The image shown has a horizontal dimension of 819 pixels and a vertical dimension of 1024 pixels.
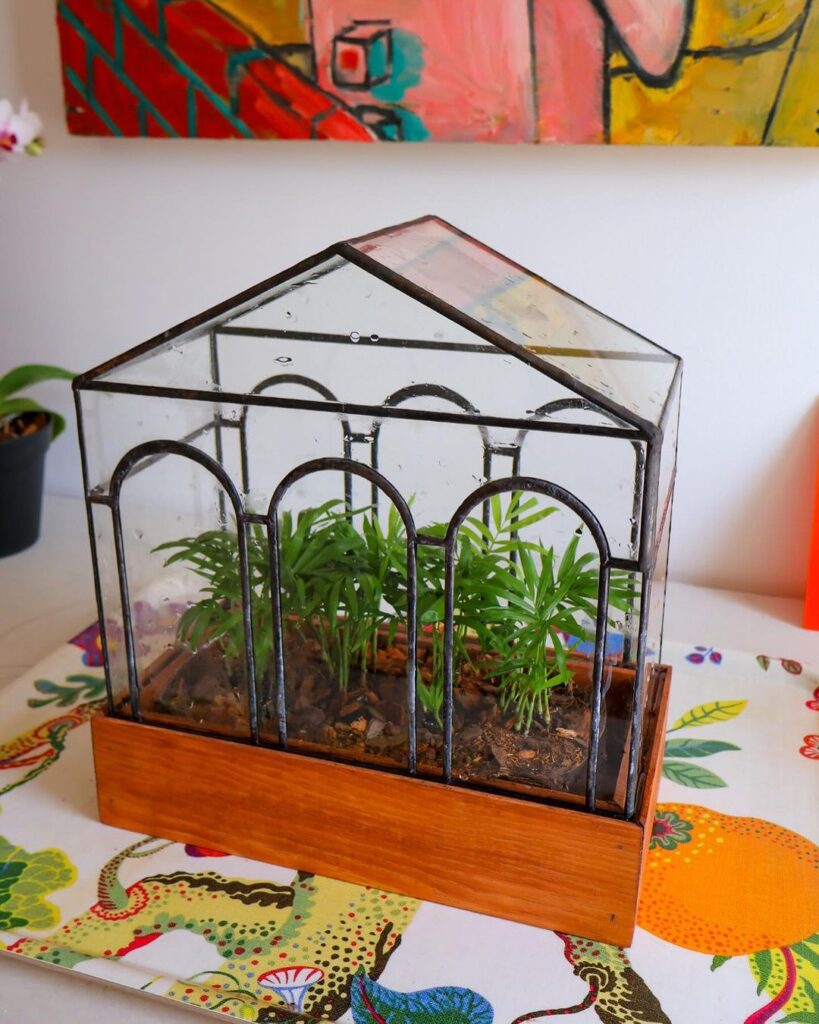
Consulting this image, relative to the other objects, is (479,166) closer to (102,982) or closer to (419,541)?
(419,541)

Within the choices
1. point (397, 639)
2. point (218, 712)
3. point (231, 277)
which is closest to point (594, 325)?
point (397, 639)

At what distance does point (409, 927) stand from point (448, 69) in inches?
36.4

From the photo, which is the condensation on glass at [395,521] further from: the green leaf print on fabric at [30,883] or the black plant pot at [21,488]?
the black plant pot at [21,488]

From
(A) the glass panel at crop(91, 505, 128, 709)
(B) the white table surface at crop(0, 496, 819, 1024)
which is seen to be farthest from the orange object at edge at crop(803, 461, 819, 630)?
(A) the glass panel at crop(91, 505, 128, 709)

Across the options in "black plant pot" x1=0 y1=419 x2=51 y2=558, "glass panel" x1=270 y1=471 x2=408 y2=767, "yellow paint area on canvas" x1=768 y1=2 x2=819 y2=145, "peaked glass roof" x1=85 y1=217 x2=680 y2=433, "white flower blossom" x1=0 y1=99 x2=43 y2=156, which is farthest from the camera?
"black plant pot" x1=0 y1=419 x2=51 y2=558

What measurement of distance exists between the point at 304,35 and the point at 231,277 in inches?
13.4

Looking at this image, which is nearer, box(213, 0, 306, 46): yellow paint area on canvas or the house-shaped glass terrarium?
the house-shaped glass terrarium

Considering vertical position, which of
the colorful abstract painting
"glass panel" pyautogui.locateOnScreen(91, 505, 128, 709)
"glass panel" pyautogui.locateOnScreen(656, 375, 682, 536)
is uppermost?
the colorful abstract painting

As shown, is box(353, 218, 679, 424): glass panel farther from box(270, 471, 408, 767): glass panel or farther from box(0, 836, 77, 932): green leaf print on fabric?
box(0, 836, 77, 932): green leaf print on fabric

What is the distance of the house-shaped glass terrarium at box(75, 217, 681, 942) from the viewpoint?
29.4 inches

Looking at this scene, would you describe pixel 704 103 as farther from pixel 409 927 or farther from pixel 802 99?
pixel 409 927

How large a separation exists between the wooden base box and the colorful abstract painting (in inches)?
25.1

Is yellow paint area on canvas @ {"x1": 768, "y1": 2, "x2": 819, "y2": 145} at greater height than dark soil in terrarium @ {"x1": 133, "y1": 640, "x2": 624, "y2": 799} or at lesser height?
greater

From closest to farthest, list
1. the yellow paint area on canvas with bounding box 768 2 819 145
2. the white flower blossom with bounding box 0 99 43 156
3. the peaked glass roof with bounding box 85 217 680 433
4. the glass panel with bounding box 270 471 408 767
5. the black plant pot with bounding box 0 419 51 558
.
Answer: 1. the peaked glass roof with bounding box 85 217 680 433
2. the glass panel with bounding box 270 471 408 767
3. the yellow paint area on canvas with bounding box 768 2 819 145
4. the white flower blossom with bounding box 0 99 43 156
5. the black plant pot with bounding box 0 419 51 558
